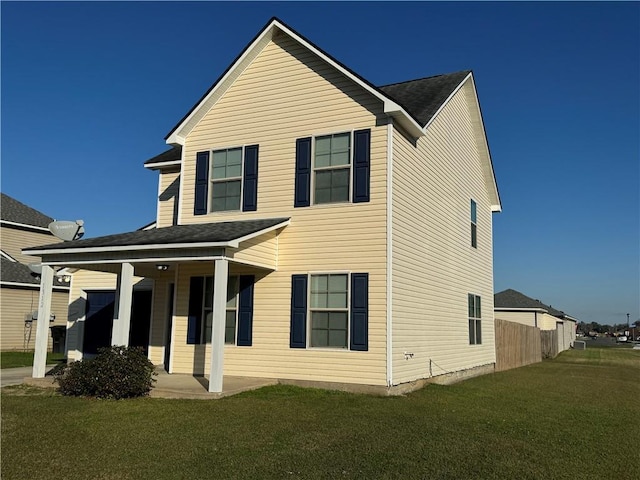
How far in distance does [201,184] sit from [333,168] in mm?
3628

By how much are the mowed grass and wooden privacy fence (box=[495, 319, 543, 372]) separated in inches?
356

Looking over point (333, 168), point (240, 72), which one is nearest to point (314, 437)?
point (333, 168)

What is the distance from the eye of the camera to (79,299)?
58.0 ft

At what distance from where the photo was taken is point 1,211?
31516 millimetres

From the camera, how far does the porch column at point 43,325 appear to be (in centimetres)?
1268

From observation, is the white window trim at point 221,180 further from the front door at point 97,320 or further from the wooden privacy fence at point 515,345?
the wooden privacy fence at point 515,345

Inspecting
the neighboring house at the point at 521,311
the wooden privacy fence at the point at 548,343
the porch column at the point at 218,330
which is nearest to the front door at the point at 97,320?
the porch column at the point at 218,330

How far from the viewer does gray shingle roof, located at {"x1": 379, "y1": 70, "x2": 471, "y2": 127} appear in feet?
45.8

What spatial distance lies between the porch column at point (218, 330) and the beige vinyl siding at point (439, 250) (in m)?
3.49

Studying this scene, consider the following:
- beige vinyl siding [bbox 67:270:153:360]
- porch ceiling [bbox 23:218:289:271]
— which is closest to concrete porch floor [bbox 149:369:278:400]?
porch ceiling [bbox 23:218:289:271]

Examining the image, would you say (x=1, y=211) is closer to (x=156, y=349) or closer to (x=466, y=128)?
(x=156, y=349)

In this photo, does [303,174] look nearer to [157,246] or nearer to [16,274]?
[157,246]

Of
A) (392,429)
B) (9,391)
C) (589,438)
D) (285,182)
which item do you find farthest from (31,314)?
(589,438)

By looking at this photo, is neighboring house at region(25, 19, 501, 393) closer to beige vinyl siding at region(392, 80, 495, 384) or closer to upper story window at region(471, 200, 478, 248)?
beige vinyl siding at region(392, 80, 495, 384)
